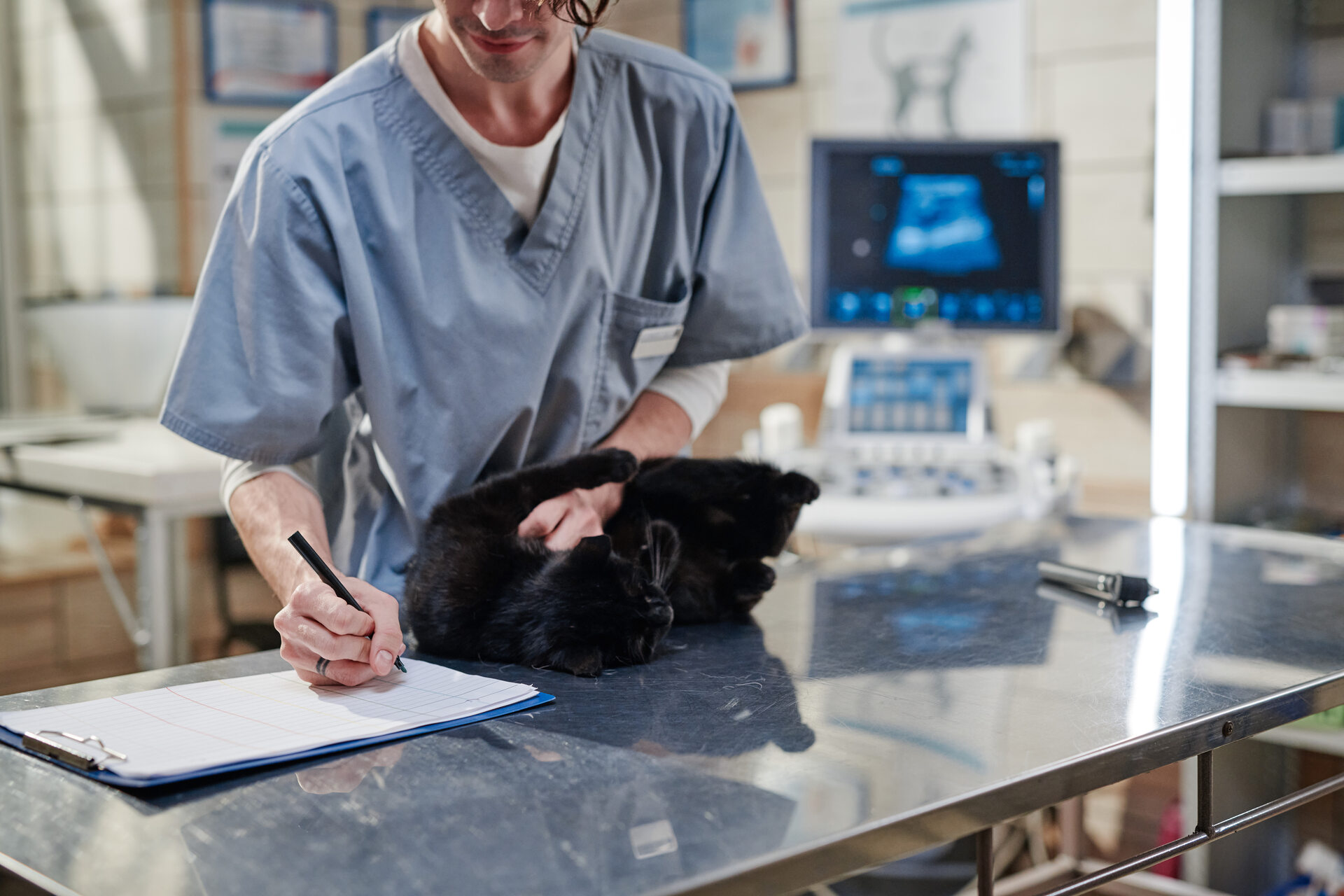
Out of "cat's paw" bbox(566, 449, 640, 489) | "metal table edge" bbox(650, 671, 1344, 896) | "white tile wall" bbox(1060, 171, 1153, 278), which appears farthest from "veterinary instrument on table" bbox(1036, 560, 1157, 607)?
"white tile wall" bbox(1060, 171, 1153, 278)

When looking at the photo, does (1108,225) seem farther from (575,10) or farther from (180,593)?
(180,593)

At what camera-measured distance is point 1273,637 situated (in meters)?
0.98

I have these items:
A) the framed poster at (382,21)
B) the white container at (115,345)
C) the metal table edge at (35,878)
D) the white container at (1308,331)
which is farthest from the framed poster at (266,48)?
the metal table edge at (35,878)

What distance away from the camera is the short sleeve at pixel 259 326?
3.17ft

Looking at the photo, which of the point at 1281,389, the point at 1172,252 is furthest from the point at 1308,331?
the point at 1172,252

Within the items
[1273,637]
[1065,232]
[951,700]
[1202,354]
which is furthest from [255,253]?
[1065,232]

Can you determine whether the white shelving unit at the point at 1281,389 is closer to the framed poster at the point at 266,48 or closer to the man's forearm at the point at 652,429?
the man's forearm at the point at 652,429

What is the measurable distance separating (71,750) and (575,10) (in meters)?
0.64

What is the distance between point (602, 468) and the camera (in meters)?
0.93

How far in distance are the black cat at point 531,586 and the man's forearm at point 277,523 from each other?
0.10m

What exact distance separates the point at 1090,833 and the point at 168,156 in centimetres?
288

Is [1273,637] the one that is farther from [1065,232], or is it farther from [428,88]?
[1065,232]

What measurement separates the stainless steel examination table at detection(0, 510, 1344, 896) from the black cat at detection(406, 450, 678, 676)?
26 millimetres

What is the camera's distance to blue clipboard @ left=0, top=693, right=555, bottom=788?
649 mm
